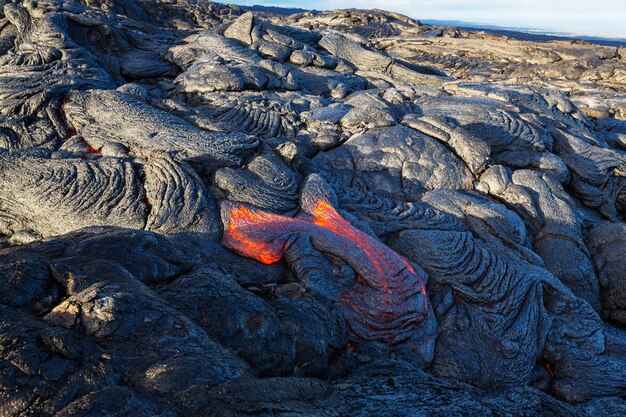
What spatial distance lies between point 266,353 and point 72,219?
11.9ft

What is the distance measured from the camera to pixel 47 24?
30.4 ft

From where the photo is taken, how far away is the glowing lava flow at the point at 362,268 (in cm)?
562

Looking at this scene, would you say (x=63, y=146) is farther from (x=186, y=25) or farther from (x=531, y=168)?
(x=186, y=25)

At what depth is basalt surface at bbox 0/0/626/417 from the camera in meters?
3.09

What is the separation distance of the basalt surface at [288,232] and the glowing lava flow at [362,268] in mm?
28

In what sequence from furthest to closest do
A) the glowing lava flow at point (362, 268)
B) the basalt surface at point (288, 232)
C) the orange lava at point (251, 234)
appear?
Result: the orange lava at point (251, 234) < the glowing lava flow at point (362, 268) < the basalt surface at point (288, 232)

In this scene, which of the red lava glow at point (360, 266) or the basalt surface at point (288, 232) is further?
the red lava glow at point (360, 266)

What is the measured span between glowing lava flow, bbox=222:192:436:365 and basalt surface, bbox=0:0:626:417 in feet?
0.09

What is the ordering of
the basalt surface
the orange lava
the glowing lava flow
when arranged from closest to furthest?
the basalt surface → the glowing lava flow → the orange lava

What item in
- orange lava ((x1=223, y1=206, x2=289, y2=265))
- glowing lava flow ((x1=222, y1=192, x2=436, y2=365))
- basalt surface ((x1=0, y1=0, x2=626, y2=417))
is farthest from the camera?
orange lava ((x1=223, y1=206, x2=289, y2=265))

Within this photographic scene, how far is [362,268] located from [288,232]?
1069mm

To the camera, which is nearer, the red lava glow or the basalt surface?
the basalt surface

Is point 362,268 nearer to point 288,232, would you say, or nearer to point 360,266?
point 360,266

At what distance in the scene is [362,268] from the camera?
587 centimetres
